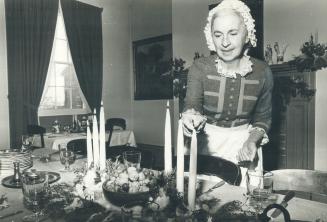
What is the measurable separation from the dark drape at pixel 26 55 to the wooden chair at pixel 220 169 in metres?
4.34

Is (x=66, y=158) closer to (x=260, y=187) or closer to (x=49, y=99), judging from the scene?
(x=260, y=187)

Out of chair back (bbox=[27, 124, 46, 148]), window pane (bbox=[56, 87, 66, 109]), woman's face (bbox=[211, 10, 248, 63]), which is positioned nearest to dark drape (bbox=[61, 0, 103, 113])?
window pane (bbox=[56, 87, 66, 109])

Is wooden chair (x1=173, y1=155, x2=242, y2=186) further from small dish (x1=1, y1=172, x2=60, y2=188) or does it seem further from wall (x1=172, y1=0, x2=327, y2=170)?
wall (x1=172, y1=0, x2=327, y2=170)

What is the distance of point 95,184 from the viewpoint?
3.59 ft

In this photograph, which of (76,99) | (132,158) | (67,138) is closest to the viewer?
(132,158)

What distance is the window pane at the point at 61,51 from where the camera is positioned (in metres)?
5.89

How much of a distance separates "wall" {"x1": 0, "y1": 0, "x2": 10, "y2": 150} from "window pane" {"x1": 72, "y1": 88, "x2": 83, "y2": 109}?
1314 millimetres

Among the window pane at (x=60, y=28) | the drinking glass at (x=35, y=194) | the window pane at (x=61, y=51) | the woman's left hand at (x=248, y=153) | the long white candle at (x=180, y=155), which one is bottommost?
the drinking glass at (x=35, y=194)

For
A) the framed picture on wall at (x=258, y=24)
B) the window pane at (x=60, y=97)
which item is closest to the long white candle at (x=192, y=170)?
the framed picture on wall at (x=258, y=24)

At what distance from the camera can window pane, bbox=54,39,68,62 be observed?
5895 millimetres

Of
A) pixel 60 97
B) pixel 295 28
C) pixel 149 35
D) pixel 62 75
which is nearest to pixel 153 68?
pixel 149 35

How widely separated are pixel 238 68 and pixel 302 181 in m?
0.73

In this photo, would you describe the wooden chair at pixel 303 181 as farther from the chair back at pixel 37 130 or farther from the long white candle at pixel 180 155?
the chair back at pixel 37 130

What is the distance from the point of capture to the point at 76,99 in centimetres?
614
